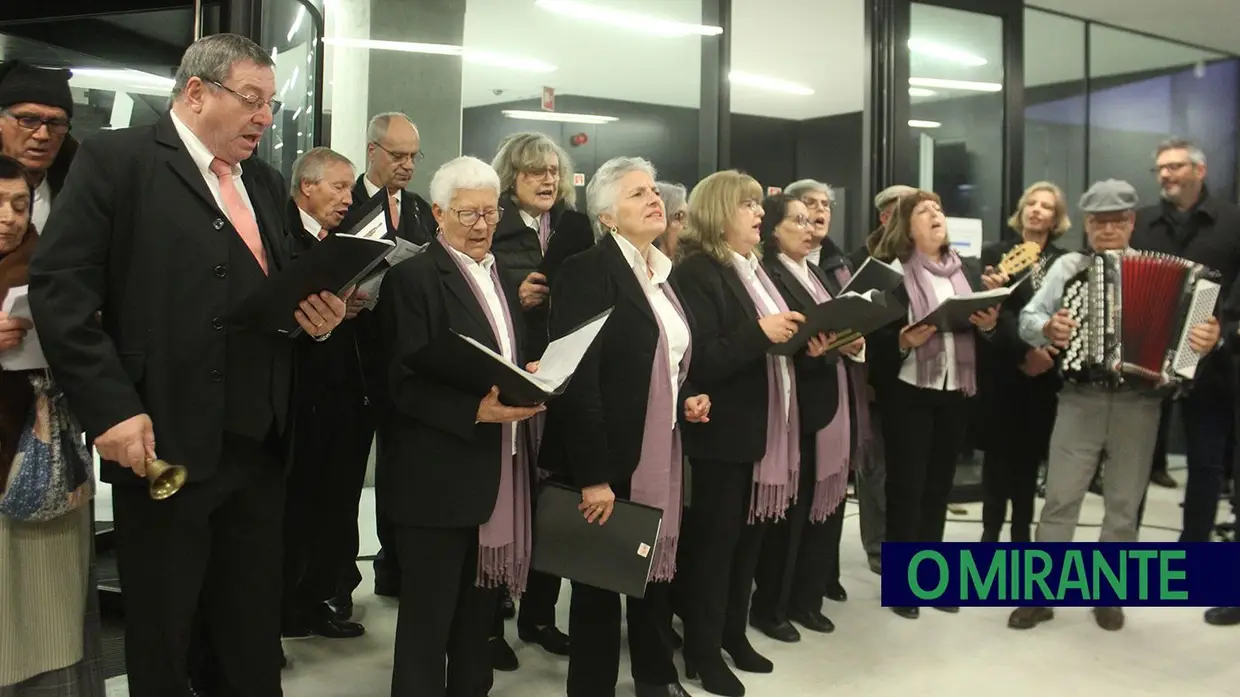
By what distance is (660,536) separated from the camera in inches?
106

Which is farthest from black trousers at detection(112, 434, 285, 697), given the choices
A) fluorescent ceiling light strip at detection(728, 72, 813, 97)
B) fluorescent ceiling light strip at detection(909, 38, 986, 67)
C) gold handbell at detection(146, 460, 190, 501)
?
fluorescent ceiling light strip at detection(728, 72, 813, 97)

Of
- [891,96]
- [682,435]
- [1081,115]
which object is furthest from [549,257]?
[1081,115]

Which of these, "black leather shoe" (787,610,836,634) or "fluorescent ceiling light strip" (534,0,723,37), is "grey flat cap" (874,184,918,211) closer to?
"black leather shoe" (787,610,836,634)

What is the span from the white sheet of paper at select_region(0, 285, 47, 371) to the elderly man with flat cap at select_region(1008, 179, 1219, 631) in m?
3.17

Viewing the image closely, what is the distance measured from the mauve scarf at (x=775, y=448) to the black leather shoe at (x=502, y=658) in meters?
0.89

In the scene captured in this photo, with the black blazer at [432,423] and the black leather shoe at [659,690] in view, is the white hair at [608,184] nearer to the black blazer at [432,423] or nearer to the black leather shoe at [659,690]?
the black blazer at [432,423]

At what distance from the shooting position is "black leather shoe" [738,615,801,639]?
3459 mm

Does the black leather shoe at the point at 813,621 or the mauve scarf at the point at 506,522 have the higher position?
the mauve scarf at the point at 506,522

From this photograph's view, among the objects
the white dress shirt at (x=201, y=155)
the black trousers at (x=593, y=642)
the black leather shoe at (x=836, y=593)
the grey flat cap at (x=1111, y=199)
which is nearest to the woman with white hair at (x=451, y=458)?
the black trousers at (x=593, y=642)

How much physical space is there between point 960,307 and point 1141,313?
65 cm

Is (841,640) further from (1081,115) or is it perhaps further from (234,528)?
(1081,115)

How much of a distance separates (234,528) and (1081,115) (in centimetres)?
761

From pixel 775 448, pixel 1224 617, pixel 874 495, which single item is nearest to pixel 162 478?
pixel 775 448

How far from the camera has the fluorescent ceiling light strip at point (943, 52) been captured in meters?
5.66
